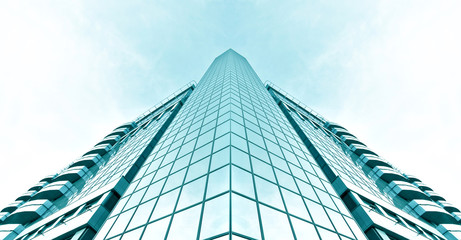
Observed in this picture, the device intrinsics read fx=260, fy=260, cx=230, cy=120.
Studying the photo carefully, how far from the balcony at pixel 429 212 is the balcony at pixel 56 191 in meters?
36.6

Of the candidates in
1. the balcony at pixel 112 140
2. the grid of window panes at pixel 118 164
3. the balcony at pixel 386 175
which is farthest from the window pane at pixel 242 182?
the balcony at pixel 112 140

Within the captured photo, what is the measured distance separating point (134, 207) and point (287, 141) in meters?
13.0

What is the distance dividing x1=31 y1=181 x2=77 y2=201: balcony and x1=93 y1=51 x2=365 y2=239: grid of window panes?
50.6ft

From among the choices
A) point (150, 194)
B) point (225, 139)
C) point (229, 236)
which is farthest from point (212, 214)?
point (225, 139)

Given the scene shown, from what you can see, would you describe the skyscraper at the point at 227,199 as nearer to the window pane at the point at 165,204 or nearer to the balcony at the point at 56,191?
the window pane at the point at 165,204

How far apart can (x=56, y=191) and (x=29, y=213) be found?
3.88 meters

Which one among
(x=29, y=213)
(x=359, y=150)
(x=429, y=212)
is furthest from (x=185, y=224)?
(x=359, y=150)

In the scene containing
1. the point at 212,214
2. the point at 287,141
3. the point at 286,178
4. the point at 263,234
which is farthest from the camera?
the point at 287,141

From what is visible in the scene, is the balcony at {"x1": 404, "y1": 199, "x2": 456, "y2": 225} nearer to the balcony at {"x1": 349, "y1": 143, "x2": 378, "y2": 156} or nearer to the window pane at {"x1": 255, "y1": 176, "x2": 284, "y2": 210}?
the balcony at {"x1": 349, "y1": 143, "x2": 378, "y2": 156}

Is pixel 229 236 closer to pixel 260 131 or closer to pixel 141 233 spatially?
pixel 141 233

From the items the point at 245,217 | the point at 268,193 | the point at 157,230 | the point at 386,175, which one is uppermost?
the point at 157,230

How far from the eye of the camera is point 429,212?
26.0 m

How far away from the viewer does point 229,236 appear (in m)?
8.04

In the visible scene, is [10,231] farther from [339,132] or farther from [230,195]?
[339,132]
